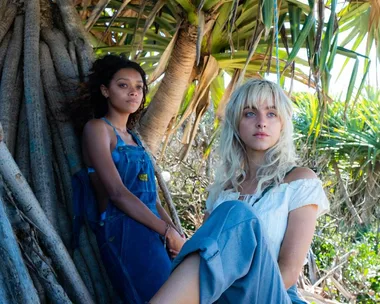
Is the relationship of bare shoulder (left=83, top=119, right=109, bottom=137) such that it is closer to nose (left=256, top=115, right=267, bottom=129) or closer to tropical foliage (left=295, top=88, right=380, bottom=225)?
nose (left=256, top=115, right=267, bottom=129)

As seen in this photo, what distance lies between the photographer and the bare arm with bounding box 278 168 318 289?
6.52 feet

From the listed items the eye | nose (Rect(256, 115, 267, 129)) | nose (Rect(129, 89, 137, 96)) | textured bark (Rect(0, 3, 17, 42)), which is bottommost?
nose (Rect(256, 115, 267, 129))

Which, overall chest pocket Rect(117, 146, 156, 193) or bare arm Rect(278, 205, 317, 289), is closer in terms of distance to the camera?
bare arm Rect(278, 205, 317, 289)

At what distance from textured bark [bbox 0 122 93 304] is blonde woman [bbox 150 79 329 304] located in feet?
1.60

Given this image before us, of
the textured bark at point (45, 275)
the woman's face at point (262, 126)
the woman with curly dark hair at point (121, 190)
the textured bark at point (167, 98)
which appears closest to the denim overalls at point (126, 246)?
the woman with curly dark hair at point (121, 190)

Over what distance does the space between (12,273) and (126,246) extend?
0.59 metres

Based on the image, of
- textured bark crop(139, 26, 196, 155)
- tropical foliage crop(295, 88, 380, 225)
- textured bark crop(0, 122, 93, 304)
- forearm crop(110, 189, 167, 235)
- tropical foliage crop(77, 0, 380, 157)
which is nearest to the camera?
textured bark crop(0, 122, 93, 304)

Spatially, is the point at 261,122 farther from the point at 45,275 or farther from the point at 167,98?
the point at 167,98

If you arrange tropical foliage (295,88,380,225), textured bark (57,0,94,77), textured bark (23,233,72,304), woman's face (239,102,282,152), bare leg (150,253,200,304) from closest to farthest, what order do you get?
Result: bare leg (150,253,200,304), textured bark (23,233,72,304), woman's face (239,102,282,152), textured bark (57,0,94,77), tropical foliage (295,88,380,225)

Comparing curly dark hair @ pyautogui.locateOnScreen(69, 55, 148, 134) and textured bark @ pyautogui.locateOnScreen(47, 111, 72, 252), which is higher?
curly dark hair @ pyautogui.locateOnScreen(69, 55, 148, 134)

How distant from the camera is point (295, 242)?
79.0 inches

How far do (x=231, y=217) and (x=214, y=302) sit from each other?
273 mm

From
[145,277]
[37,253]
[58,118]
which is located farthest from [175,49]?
[37,253]

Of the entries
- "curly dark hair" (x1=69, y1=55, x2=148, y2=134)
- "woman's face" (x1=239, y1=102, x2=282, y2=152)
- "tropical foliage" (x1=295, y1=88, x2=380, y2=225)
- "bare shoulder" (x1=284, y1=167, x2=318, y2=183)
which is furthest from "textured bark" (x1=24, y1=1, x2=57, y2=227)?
"tropical foliage" (x1=295, y1=88, x2=380, y2=225)
